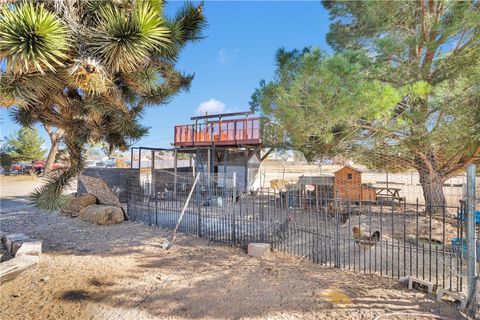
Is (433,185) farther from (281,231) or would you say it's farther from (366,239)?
(281,231)

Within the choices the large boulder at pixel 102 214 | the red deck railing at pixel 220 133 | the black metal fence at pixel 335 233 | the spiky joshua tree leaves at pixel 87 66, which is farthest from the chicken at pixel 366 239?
the red deck railing at pixel 220 133

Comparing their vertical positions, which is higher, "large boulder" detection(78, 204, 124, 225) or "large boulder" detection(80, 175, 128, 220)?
"large boulder" detection(80, 175, 128, 220)

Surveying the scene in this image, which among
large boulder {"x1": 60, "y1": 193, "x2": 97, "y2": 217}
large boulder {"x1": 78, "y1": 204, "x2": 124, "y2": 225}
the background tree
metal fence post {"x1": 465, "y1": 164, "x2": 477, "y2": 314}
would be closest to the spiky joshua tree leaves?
large boulder {"x1": 78, "y1": 204, "x2": 124, "y2": 225}

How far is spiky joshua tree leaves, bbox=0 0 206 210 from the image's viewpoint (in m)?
4.26

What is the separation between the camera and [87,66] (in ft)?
15.8

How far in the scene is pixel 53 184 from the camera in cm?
622

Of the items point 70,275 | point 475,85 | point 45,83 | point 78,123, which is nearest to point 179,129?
point 78,123

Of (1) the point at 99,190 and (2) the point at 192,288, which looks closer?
(2) the point at 192,288

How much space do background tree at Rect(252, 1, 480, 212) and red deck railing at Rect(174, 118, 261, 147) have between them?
759 centimetres

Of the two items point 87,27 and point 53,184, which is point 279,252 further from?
point 87,27

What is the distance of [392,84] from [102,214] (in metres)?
9.05

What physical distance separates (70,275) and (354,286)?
486 cm

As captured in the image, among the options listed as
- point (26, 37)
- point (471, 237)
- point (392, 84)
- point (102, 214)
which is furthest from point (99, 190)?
point (471, 237)

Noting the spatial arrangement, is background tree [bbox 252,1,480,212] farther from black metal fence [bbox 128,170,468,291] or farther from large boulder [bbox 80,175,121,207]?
large boulder [bbox 80,175,121,207]
